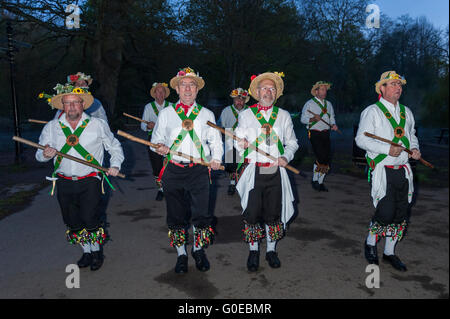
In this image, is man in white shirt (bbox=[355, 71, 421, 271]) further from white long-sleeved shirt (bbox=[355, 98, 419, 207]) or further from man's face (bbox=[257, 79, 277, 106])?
man's face (bbox=[257, 79, 277, 106])

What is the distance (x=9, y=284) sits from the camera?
354cm

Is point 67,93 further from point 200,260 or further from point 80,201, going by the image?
point 200,260

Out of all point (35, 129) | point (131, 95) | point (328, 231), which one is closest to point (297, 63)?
point (131, 95)

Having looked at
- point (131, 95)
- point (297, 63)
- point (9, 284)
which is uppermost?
point (297, 63)

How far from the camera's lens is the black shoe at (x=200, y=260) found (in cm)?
388

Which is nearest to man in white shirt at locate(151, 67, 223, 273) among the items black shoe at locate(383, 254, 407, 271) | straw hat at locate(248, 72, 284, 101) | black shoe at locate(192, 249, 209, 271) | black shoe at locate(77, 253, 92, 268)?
black shoe at locate(192, 249, 209, 271)

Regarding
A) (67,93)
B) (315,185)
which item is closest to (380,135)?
(67,93)

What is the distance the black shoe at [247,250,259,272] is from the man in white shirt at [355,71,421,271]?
1.35 m

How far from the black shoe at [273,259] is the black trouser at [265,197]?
0.36 metres

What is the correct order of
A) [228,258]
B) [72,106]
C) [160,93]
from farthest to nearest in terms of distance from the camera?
[160,93] → [228,258] → [72,106]

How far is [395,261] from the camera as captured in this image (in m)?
3.91

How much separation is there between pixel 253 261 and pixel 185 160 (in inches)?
51.7
